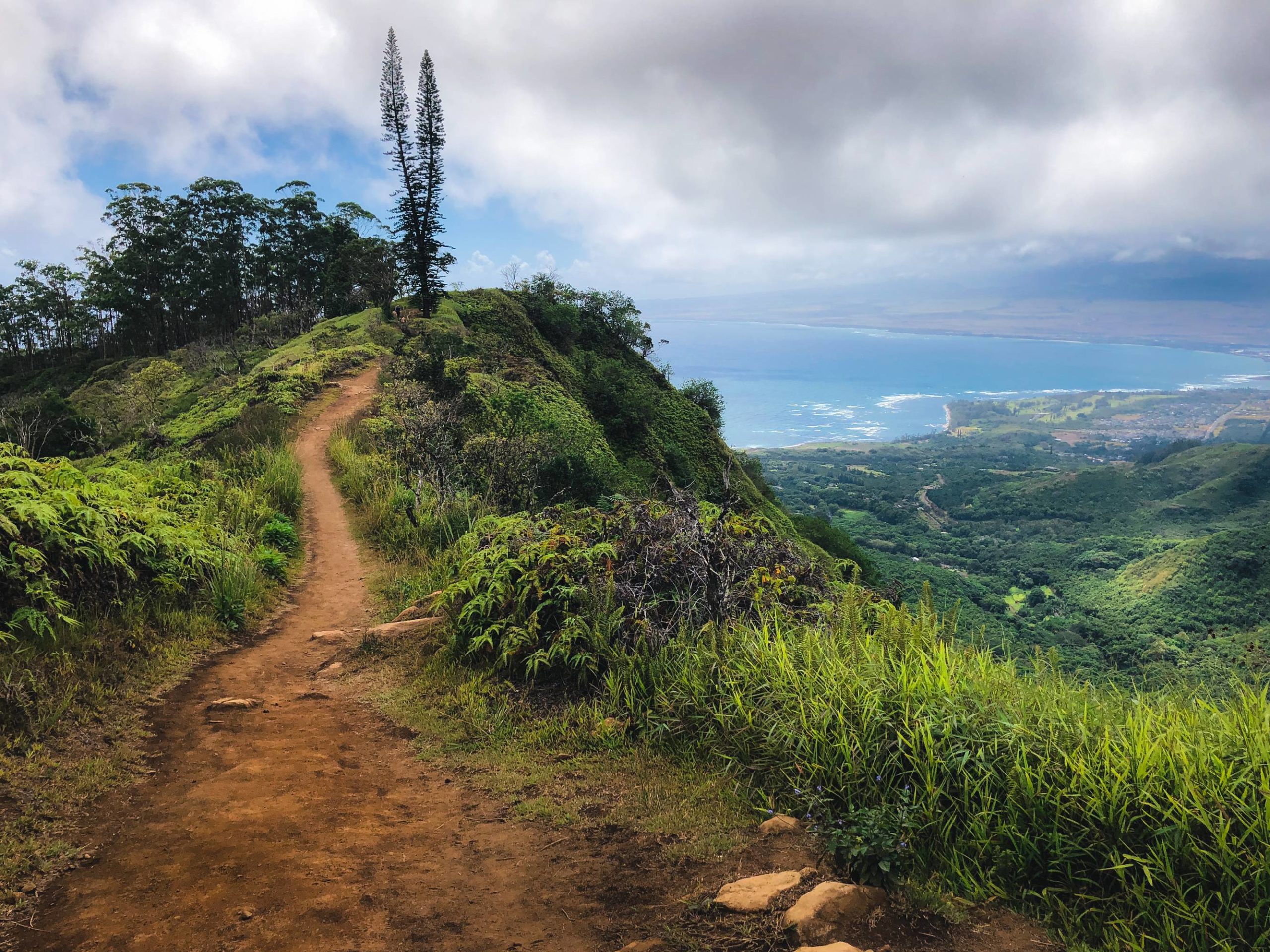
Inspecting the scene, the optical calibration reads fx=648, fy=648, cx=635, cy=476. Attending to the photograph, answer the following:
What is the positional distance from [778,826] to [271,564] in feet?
20.6

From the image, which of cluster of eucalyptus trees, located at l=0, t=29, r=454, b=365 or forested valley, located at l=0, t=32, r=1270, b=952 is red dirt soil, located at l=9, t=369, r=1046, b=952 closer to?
forested valley, located at l=0, t=32, r=1270, b=952

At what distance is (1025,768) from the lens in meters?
2.72

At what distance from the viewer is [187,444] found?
13.0m

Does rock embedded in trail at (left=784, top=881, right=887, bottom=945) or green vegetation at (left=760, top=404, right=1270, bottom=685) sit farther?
green vegetation at (left=760, top=404, right=1270, bottom=685)

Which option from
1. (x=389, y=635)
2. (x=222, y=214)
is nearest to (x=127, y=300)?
(x=222, y=214)

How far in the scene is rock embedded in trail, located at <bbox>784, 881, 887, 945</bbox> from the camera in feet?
7.41

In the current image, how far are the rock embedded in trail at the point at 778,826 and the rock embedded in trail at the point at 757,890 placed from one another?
29 cm

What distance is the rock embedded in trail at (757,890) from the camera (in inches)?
96.7

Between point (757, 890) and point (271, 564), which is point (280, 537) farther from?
point (757, 890)

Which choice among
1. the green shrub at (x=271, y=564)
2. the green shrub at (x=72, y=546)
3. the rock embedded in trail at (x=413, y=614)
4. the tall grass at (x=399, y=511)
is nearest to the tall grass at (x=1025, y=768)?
the rock embedded in trail at (x=413, y=614)

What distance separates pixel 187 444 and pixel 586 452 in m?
8.45

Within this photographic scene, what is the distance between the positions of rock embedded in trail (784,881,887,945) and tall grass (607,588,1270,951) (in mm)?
377

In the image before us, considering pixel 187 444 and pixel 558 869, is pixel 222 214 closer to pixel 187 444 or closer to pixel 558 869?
pixel 187 444

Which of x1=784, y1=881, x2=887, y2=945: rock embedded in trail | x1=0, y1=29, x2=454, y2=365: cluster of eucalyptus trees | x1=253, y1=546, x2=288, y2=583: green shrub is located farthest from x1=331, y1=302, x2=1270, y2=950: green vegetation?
x1=0, y1=29, x2=454, y2=365: cluster of eucalyptus trees
